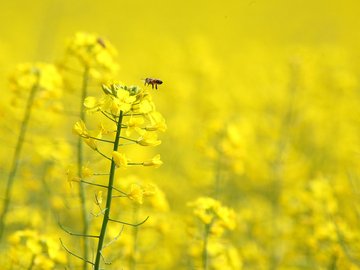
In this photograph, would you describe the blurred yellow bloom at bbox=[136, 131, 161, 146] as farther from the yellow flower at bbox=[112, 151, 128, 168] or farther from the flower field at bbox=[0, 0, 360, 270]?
the yellow flower at bbox=[112, 151, 128, 168]

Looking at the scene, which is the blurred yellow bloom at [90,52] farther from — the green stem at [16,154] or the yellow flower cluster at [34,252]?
the yellow flower cluster at [34,252]

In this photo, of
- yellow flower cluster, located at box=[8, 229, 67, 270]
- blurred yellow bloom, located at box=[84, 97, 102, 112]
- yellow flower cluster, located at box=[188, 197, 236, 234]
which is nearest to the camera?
blurred yellow bloom, located at box=[84, 97, 102, 112]

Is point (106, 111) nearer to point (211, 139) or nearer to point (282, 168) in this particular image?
point (211, 139)

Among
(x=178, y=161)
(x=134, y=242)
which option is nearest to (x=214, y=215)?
(x=134, y=242)

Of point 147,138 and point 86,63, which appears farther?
point 86,63

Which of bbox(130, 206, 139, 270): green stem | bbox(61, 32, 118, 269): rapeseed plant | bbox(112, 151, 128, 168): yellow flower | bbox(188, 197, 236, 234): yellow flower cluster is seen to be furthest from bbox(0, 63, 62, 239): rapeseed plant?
bbox(112, 151, 128, 168): yellow flower

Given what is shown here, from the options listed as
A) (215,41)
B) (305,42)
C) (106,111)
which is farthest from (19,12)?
(106,111)

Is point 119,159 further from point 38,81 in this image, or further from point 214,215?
point 38,81

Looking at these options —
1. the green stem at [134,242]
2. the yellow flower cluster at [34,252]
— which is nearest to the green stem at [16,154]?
the yellow flower cluster at [34,252]

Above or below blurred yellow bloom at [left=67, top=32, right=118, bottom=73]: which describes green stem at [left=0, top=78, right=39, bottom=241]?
below
